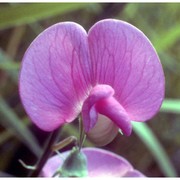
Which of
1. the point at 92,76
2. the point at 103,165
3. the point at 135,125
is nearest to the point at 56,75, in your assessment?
the point at 92,76

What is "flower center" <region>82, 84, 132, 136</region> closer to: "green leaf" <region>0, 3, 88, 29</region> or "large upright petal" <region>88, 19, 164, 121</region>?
"large upright petal" <region>88, 19, 164, 121</region>

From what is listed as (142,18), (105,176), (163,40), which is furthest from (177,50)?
(105,176)

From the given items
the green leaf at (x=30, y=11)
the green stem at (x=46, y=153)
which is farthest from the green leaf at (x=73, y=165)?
the green leaf at (x=30, y=11)

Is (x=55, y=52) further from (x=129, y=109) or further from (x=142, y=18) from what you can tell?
(x=142, y=18)

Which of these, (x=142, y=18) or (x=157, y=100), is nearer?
(x=157, y=100)

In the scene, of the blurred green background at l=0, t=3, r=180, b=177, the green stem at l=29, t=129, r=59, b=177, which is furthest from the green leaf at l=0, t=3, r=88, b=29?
the green stem at l=29, t=129, r=59, b=177
